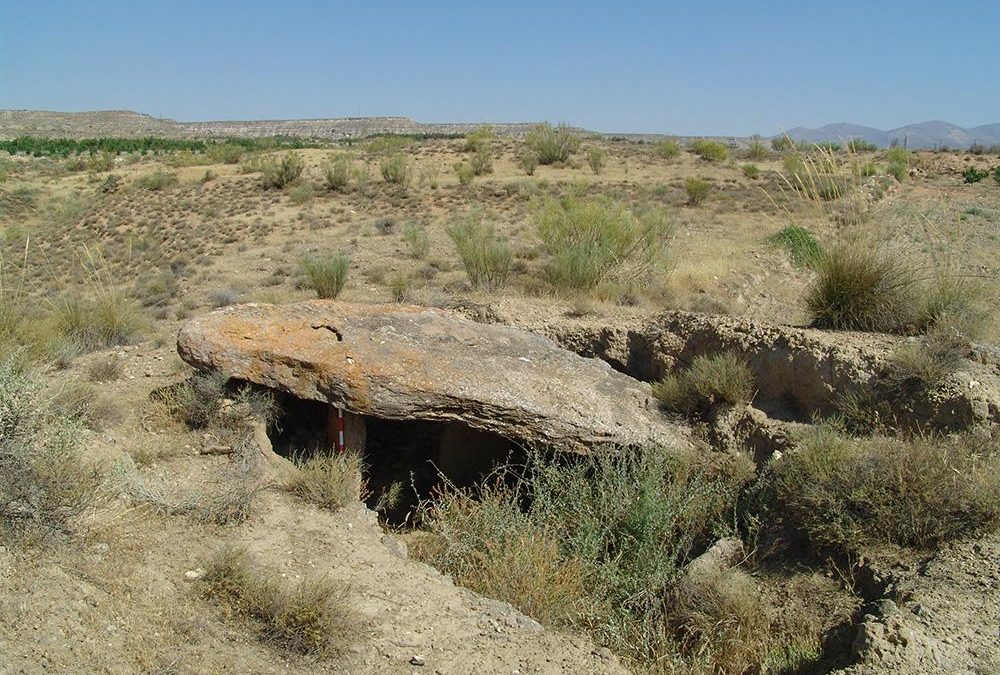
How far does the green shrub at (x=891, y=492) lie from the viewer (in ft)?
13.6

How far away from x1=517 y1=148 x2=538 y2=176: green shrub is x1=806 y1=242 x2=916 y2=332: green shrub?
17444 millimetres

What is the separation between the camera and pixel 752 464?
18.1ft

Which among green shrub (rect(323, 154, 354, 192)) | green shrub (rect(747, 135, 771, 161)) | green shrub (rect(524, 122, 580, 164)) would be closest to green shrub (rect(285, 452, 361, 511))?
green shrub (rect(323, 154, 354, 192))

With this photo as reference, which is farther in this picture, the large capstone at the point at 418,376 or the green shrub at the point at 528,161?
the green shrub at the point at 528,161

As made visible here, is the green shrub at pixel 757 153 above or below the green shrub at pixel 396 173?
above

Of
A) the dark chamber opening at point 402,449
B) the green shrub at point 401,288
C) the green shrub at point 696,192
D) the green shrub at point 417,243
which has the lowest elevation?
the dark chamber opening at point 402,449

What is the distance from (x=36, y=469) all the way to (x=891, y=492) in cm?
454

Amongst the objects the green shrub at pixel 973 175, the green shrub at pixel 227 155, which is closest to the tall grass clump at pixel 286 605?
the green shrub at pixel 973 175

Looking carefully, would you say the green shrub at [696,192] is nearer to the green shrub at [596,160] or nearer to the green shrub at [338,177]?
the green shrub at [596,160]

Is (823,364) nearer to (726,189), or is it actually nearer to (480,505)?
(480,505)

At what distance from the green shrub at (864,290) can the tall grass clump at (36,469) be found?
553 centimetres

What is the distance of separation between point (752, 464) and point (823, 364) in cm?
96

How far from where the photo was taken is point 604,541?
4.92 metres

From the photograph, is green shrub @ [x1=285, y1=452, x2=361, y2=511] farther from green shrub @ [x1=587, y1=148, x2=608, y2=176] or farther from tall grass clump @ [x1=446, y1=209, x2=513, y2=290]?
green shrub @ [x1=587, y1=148, x2=608, y2=176]
